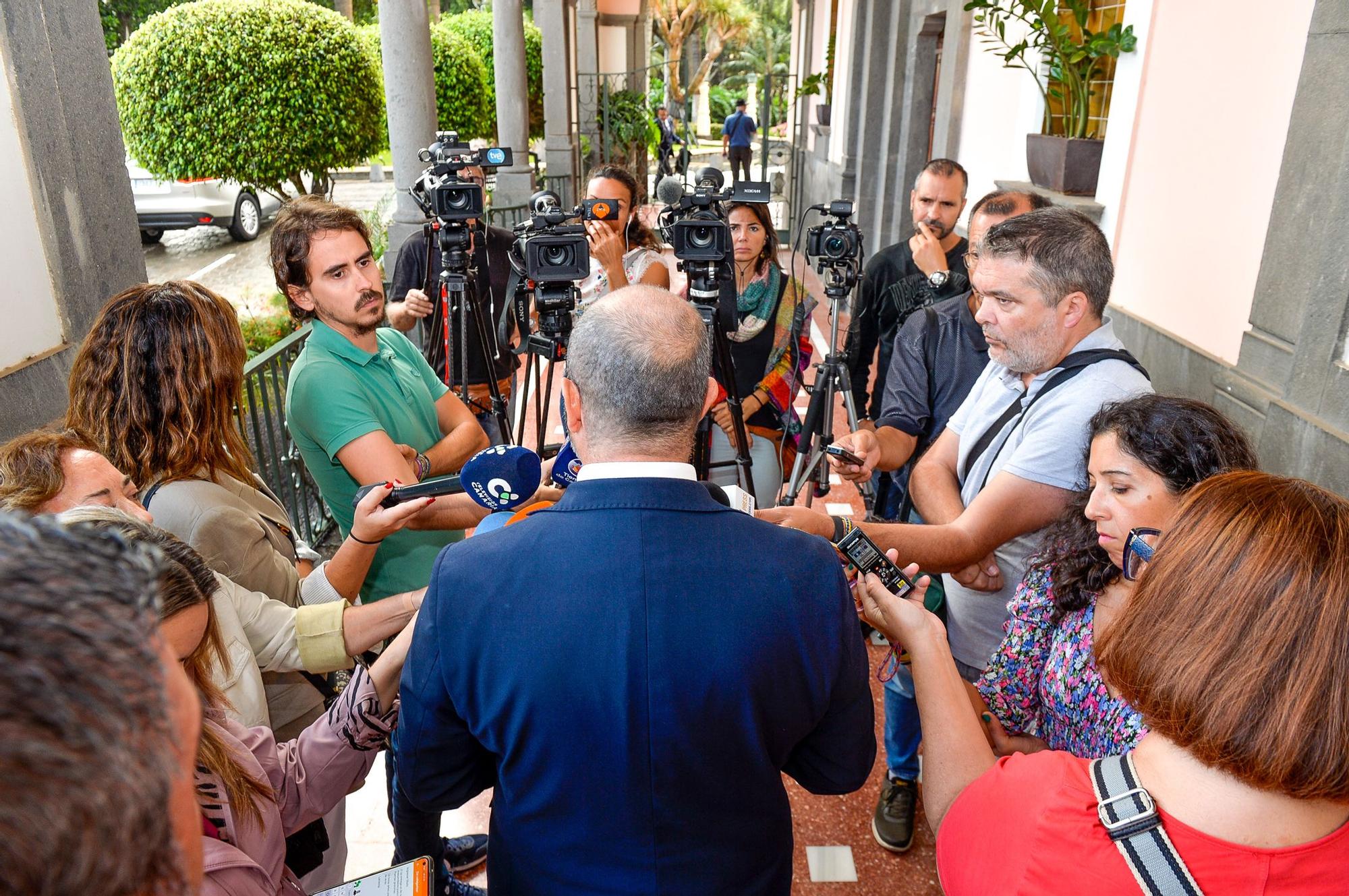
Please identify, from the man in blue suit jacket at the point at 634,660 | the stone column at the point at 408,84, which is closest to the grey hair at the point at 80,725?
the man in blue suit jacket at the point at 634,660

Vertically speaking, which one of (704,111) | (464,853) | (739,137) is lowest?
(464,853)

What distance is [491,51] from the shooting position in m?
14.5

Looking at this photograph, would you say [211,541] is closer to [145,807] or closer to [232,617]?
[232,617]

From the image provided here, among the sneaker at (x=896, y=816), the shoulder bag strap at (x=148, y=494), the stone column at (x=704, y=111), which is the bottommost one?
the sneaker at (x=896, y=816)

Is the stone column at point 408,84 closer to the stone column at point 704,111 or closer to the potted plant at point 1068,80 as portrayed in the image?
the potted plant at point 1068,80

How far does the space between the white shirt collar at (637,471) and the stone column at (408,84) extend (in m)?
5.05

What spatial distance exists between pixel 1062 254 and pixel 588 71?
Answer: 17818 millimetres

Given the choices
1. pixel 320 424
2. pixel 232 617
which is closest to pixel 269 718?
pixel 232 617

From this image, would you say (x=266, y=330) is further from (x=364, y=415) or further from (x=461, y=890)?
(x=461, y=890)

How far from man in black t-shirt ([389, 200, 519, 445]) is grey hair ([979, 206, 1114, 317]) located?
82.3 inches

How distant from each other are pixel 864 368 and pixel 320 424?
2431mm

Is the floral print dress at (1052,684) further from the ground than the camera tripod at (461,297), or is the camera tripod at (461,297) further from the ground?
the camera tripod at (461,297)

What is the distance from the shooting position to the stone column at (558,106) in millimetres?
12406

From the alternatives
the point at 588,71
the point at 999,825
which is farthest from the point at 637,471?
the point at 588,71
